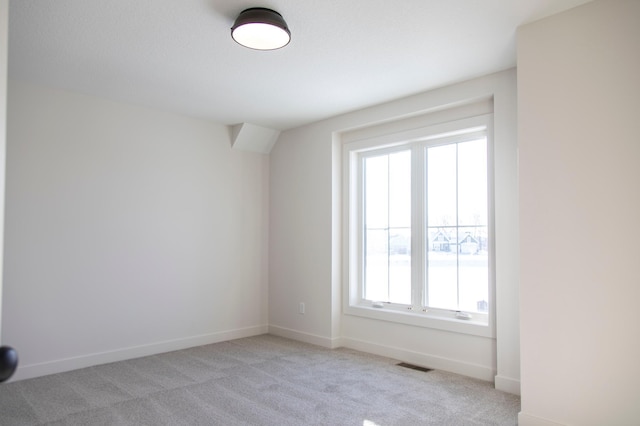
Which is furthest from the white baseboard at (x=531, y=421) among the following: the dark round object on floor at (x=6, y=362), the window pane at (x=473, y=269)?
the dark round object on floor at (x=6, y=362)

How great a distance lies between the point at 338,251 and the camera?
4688mm

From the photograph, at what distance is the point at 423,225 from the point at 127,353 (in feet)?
10.3

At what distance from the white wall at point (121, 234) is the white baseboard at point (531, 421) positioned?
3.30m

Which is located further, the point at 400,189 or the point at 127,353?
the point at 400,189

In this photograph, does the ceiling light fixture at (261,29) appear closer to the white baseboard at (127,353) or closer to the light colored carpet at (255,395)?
the light colored carpet at (255,395)

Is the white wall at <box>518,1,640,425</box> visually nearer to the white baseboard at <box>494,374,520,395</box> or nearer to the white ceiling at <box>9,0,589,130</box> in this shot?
the white ceiling at <box>9,0,589,130</box>

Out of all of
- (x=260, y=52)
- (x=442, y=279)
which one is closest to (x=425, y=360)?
(x=442, y=279)

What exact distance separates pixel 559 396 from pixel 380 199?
248cm

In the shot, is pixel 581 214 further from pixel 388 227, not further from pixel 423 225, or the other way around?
pixel 388 227

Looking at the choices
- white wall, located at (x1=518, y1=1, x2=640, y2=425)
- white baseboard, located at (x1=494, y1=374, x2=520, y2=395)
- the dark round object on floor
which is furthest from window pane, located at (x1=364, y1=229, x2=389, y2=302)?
the dark round object on floor

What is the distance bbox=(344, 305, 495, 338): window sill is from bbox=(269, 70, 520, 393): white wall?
53mm

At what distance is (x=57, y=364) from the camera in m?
3.66

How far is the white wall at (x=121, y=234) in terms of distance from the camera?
359 centimetres

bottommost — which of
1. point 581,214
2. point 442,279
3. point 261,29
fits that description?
point 442,279
